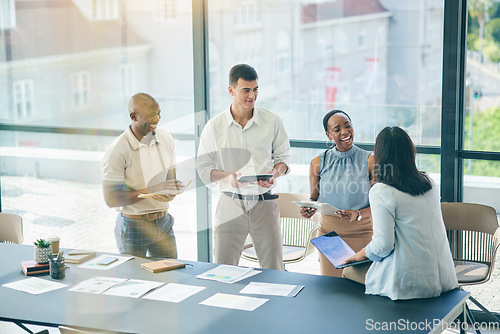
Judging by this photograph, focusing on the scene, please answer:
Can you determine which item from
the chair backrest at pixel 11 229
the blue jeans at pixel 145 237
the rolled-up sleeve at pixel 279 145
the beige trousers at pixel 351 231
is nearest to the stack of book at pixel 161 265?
the blue jeans at pixel 145 237

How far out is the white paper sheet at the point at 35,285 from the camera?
3.60 meters

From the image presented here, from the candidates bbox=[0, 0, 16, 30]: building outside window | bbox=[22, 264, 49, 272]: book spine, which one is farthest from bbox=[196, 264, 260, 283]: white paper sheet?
bbox=[0, 0, 16, 30]: building outside window

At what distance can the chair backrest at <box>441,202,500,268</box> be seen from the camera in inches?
184

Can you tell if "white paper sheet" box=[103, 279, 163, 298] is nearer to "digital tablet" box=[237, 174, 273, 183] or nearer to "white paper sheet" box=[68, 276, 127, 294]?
"white paper sheet" box=[68, 276, 127, 294]

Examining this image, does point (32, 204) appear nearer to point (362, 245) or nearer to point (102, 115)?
point (102, 115)

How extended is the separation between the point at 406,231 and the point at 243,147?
1609 mm

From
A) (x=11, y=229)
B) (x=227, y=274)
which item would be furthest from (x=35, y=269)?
(x=11, y=229)

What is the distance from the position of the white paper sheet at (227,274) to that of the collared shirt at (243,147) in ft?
2.55

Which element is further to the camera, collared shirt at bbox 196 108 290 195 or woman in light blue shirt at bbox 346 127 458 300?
collared shirt at bbox 196 108 290 195

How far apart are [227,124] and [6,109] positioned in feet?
9.87

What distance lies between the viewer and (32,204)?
6.61m

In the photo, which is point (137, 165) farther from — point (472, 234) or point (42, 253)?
point (472, 234)

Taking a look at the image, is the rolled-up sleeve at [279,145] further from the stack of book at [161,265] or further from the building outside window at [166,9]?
the building outside window at [166,9]

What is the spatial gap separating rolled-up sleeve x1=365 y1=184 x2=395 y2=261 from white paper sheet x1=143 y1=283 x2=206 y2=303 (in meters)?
1.02
